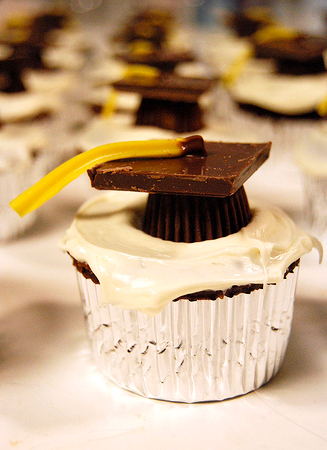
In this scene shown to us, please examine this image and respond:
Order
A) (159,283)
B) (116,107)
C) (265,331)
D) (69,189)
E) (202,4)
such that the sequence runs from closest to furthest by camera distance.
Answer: (159,283) → (265,331) → (69,189) → (116,107) → (202,4)

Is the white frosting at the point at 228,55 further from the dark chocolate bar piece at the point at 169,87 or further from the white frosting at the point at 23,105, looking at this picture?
the white frosting at the point at 23,105

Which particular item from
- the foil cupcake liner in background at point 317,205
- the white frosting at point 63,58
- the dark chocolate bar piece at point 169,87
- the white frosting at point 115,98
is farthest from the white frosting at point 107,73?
the foil cupcake liner in background at point 317,205

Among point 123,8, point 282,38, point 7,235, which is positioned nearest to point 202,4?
point 123,8

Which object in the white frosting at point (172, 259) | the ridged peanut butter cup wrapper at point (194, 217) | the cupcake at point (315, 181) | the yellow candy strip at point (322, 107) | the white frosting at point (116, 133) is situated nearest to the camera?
the white frosting at point (172, 259)

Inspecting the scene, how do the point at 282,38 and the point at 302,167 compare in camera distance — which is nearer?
the point at 302,167

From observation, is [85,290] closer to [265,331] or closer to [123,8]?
[265,331]

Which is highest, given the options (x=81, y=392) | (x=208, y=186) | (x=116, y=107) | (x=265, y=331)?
(x=208, y=186)

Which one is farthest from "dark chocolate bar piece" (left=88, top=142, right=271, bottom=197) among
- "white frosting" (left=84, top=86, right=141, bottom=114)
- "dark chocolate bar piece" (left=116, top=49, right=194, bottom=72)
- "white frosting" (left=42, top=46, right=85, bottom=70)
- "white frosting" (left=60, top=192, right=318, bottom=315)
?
"white frosting" (left=42, top=46, right=85, bottom=70)
